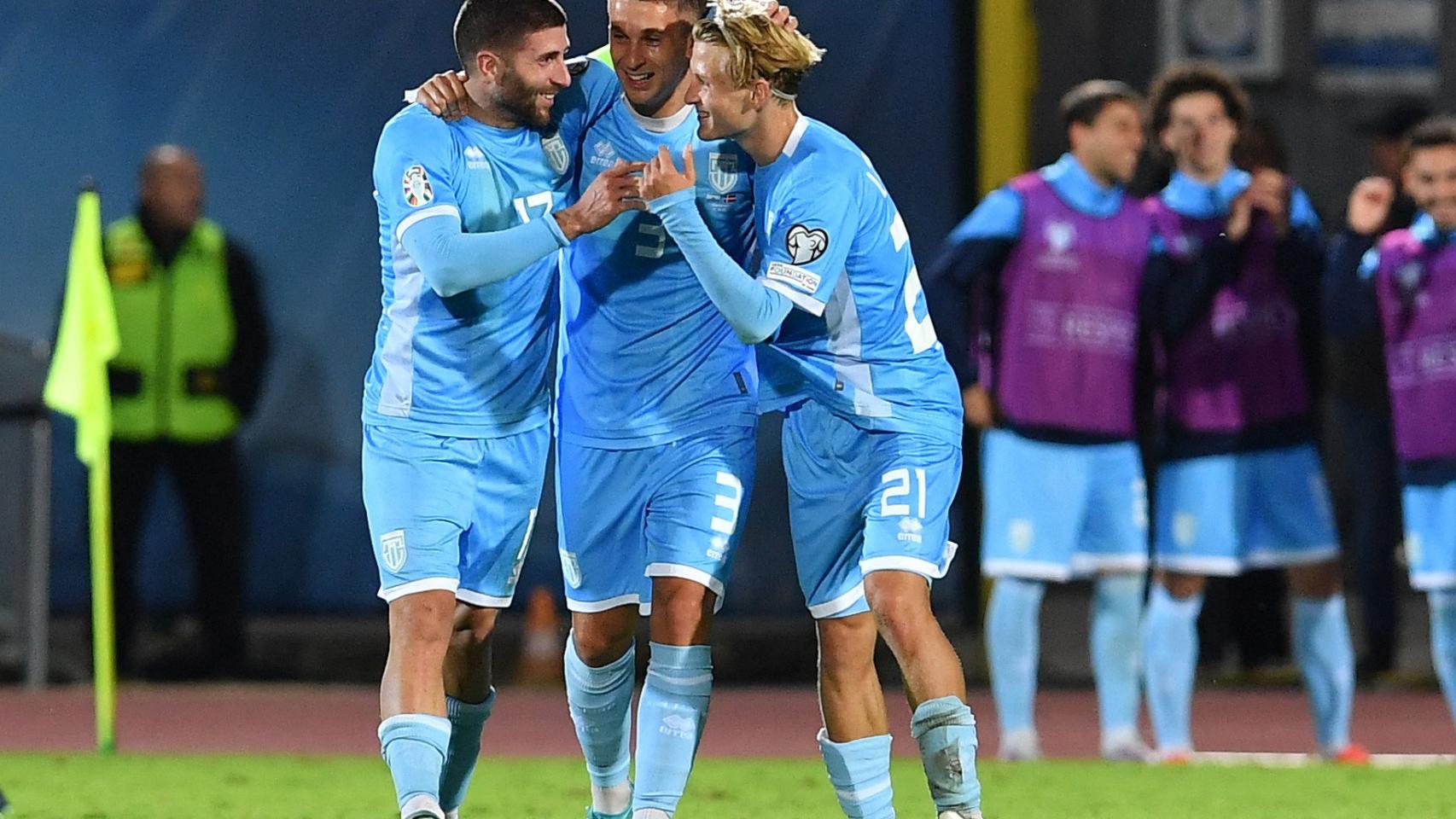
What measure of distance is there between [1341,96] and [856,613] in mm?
7147

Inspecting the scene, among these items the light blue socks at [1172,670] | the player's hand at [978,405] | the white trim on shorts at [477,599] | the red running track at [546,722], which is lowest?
the red running track at [546,722]

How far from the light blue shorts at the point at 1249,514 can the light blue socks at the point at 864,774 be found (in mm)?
3140

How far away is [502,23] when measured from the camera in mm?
5832


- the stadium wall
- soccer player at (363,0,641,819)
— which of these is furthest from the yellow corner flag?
soccer player at (363,0,641,819)

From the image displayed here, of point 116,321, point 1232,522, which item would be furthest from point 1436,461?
point 116,321

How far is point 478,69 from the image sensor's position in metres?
5.87

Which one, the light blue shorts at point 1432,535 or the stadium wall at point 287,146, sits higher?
the stadium wall at point 287,146

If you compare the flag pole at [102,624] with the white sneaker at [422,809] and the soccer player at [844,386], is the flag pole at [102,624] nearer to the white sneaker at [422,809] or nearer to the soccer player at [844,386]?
the white sneaker at [422,809]

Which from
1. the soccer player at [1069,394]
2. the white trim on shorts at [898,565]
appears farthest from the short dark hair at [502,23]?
the soccer player at [1069,394]

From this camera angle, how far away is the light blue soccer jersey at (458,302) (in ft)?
19.0

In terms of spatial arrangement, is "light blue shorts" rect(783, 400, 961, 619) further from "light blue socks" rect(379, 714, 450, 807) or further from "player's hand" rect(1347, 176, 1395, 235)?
"player's hand" rect(1347, 176, 1395, 235)

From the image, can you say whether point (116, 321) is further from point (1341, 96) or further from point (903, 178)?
point (1341, 96)

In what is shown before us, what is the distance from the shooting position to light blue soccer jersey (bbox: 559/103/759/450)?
602cm

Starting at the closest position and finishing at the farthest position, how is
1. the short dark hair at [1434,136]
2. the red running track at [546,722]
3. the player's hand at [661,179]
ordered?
the player's hand at [661,179]
the short dark hair at [1434,136]
the red running track at [546,722]
